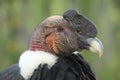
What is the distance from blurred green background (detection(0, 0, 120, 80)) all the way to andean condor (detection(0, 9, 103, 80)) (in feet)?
11.4

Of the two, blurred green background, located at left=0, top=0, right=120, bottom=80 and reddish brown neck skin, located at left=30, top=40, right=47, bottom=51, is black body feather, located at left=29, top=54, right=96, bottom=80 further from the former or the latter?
blurred green background, located at left=0, top=0, right=120, bottom=80

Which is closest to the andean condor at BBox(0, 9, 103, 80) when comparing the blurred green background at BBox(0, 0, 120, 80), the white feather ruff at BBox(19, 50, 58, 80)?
the white feather ruff at BBox(19, 50, 58, 80)

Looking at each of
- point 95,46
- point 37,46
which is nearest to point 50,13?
point 37,46

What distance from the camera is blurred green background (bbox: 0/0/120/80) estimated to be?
8.84m

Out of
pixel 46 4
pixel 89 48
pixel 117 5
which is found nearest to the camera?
pixel 89 48

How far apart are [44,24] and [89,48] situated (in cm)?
34

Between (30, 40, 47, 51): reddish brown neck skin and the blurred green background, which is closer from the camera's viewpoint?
(30, 40, 47, 51): reddish brown neck skin

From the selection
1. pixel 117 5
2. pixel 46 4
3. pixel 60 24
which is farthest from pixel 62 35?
pixel 117 5

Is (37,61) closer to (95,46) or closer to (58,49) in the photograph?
(58,49)

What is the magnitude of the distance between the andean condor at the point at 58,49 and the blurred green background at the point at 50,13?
11.4ft

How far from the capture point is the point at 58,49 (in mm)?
5090

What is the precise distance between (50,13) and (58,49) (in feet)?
11.8

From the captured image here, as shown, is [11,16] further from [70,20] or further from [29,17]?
[70,20]

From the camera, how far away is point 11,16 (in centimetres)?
952
